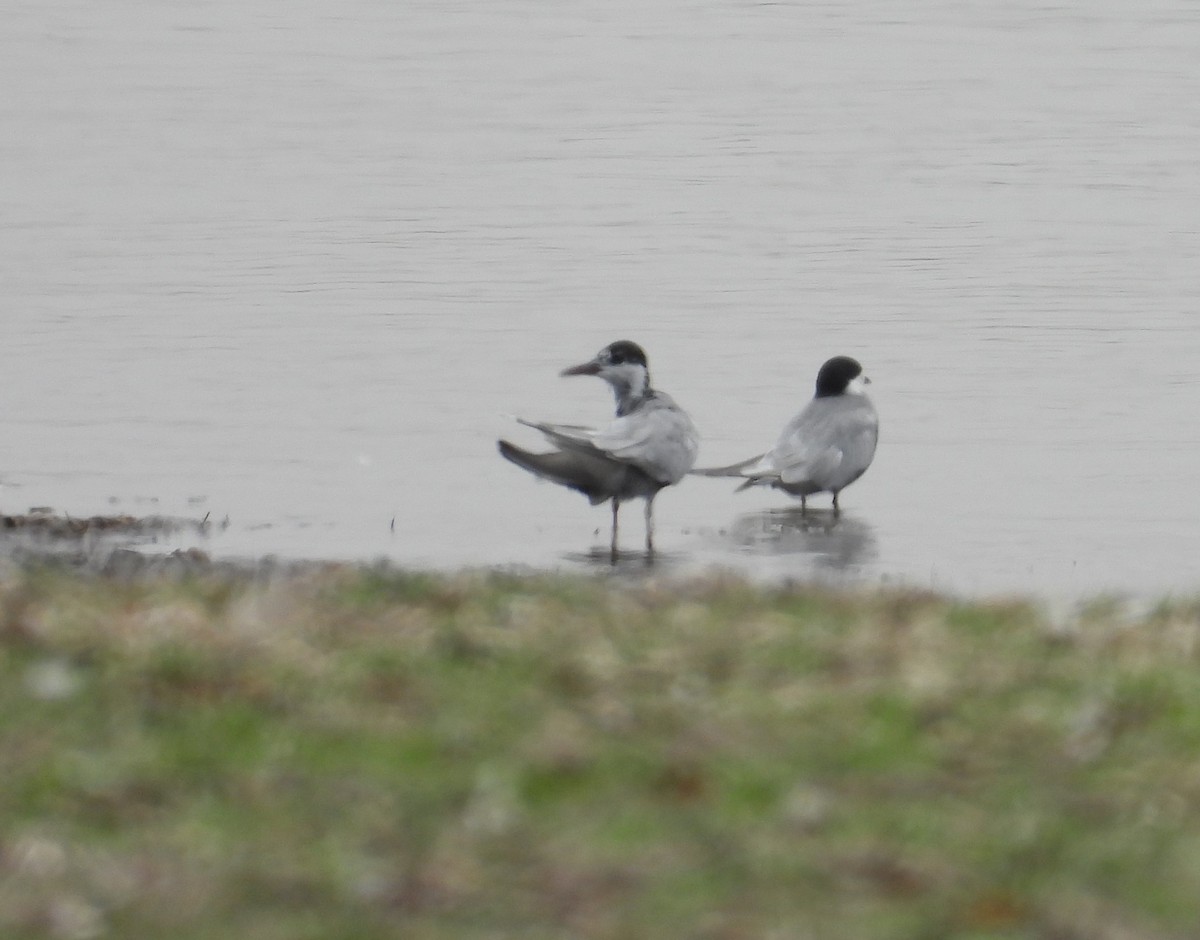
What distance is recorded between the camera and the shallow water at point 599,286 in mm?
18016

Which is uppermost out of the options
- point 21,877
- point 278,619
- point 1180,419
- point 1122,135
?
point 1122,135

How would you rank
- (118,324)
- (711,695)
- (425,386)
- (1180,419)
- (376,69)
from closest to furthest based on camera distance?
(711,695), (1180,419), (425,386), (118,324), (376,69)

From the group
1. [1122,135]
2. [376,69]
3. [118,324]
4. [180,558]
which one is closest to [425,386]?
[118,324]

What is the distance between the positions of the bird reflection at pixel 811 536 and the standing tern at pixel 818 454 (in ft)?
0.63

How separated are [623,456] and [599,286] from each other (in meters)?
14.6

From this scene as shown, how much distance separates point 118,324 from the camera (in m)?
27.4

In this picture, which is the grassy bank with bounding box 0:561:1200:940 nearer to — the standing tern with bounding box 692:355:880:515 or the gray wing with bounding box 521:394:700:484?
the gray wing with bounding box 521:394:700:484

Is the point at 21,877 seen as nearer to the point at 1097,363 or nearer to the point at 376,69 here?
the point at 1097,363

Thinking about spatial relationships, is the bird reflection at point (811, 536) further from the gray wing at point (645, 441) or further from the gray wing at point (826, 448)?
the gray wing at point (645, 441)

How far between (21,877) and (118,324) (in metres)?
21.5

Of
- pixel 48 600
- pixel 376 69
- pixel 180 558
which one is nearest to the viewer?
pixel 48 600

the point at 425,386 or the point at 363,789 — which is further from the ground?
the point at 425,386

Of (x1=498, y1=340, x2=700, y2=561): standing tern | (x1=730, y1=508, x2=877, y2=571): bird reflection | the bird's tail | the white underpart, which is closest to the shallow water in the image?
(x1=730, y1=508, x2=877, y2=571): bird reflection

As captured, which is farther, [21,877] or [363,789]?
[363,789]
